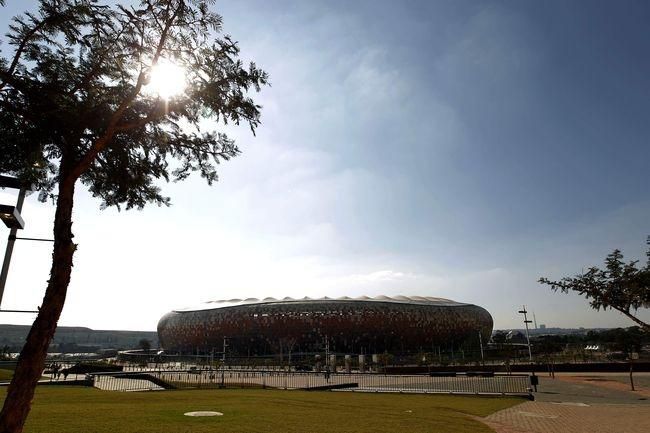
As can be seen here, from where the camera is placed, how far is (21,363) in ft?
20.5

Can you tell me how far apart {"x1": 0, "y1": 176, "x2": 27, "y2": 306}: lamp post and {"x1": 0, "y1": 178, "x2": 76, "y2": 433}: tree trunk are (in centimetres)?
57

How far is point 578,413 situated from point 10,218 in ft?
68.6

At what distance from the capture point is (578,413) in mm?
17453

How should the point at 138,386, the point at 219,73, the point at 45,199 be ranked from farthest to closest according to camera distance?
the point at 138,386 < the point at 45,199 < the point at 219,73

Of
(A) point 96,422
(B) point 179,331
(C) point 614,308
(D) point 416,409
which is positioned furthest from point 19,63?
(B) point 179,331

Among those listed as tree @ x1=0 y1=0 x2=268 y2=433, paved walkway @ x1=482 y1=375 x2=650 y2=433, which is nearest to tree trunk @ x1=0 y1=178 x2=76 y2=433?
tree @ x1=0 y1=0 x2=268 y2=433

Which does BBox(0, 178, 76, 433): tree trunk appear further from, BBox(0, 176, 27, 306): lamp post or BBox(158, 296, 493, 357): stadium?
BBox(158, 296, 493, 357): stadium

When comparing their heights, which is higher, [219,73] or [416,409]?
[219,73]

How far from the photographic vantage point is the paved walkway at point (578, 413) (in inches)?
544

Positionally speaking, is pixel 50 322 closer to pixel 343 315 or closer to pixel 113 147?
pixel 113 147

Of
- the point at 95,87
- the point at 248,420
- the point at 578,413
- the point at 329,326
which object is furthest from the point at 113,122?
the point at 329,326

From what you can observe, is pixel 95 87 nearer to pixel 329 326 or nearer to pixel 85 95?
pixel 85 95

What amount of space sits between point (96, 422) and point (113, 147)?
6943 millimetres

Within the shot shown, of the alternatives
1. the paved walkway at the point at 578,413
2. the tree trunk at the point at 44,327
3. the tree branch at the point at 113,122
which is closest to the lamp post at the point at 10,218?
the tree trunk at the point at 44,327
